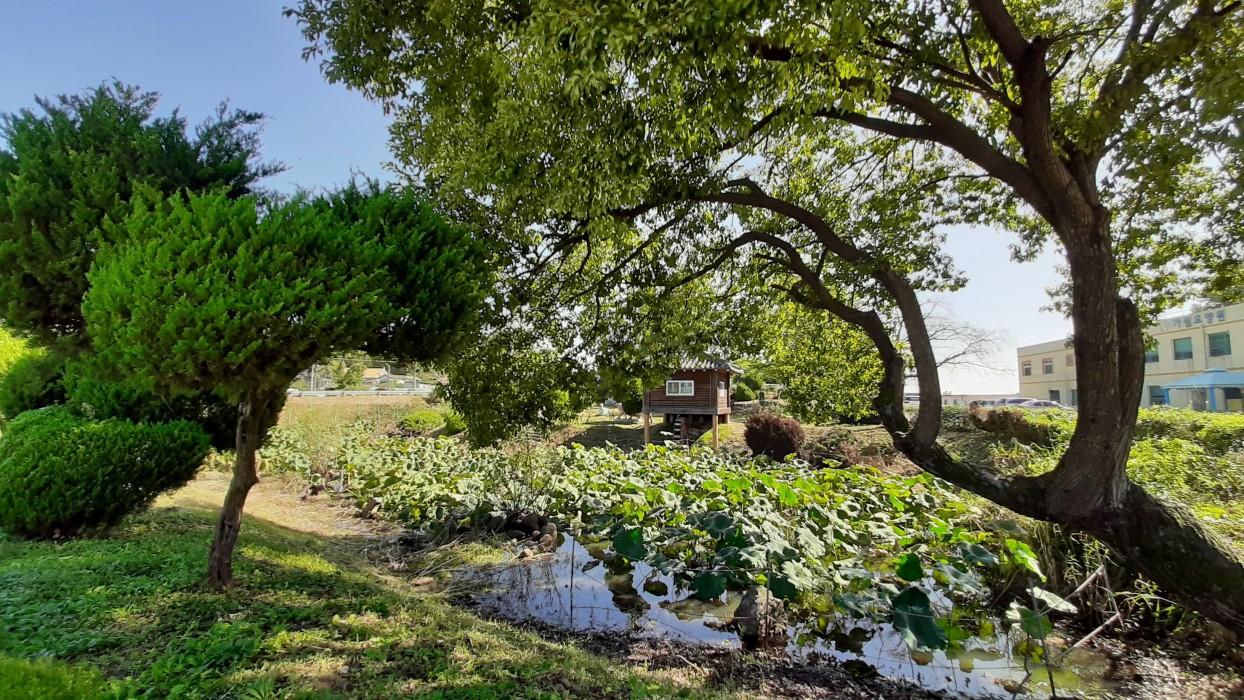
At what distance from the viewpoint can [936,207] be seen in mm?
6945

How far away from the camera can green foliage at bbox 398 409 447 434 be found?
19.1m

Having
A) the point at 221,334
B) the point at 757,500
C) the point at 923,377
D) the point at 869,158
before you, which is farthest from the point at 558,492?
the point at 869,158

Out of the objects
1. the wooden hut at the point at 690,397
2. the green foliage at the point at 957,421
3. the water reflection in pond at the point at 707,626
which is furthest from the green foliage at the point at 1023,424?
the water reflection in pond at the point at 707,626

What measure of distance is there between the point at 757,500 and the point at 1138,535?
3359 millimetres

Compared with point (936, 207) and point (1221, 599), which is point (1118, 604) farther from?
point (936, 207)

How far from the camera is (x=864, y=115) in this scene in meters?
4.20

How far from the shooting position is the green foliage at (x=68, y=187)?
3.31m

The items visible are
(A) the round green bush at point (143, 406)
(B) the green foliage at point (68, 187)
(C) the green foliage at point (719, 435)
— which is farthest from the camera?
(C) the green foliage at point (719, 435)

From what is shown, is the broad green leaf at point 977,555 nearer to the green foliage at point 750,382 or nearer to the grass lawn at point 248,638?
the grass lawn at point 248,638

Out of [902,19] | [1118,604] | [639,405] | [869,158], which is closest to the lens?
[902,19]

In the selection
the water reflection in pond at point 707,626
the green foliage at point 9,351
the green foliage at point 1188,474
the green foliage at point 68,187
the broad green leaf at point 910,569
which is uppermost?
the green foliage at point 68,187

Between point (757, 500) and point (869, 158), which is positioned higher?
point (869, 158)

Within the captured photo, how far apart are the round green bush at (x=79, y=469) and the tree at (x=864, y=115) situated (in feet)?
13.1

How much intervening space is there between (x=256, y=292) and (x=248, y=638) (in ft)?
6.84
